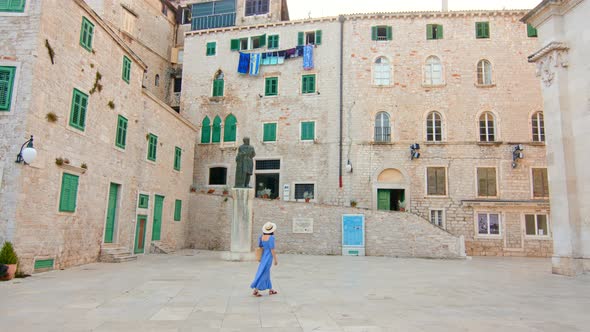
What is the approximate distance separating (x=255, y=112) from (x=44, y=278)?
696 inches

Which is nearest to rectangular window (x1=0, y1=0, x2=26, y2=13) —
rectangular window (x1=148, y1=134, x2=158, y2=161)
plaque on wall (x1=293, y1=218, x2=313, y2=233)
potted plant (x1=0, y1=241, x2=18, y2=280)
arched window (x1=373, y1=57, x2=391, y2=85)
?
potted plant (x1=0, y1=241, x2=18, y2=280)

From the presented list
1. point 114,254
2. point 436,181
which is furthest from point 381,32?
point 114,254

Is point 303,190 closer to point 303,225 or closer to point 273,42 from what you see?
point 303,225

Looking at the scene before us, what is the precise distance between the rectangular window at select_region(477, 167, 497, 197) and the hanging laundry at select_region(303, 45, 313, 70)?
12.4m

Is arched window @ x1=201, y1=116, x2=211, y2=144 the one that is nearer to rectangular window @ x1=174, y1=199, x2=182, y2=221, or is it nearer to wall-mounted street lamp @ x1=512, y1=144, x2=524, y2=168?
rectangular window @ x1=174, y1=199, x2=182, y2=221

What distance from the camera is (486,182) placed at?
74.8 feet

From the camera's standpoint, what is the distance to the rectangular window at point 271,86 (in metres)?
26.0

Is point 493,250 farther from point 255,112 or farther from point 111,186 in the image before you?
point 111,186

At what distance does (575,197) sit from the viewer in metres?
13.0

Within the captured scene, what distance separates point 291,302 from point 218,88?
860 inches

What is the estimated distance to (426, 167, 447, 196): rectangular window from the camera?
75.6ft

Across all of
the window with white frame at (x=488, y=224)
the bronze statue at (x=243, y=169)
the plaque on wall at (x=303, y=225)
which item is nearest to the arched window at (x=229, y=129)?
the plaque on wall at (x=303, y=225)

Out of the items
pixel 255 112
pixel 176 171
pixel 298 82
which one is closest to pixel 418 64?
pixel 298 82

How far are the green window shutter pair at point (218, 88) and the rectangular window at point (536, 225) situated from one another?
2053cm
